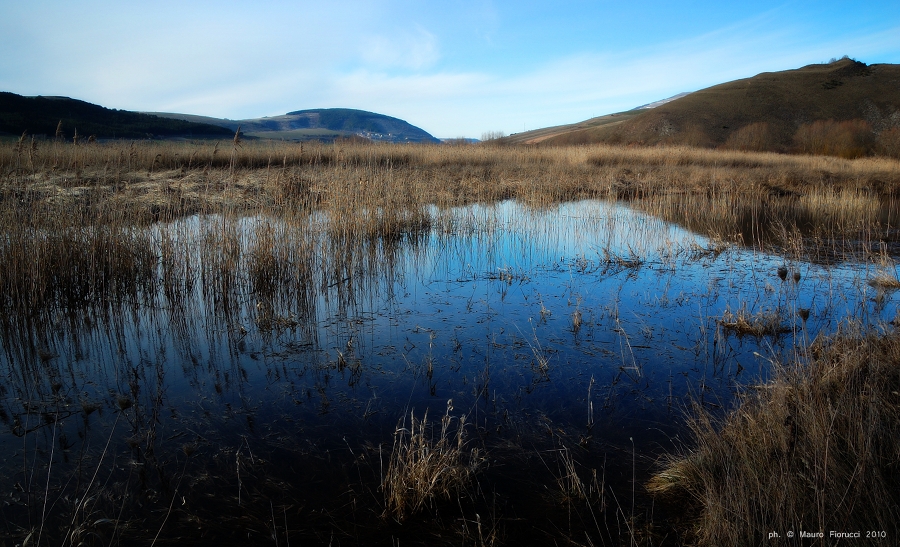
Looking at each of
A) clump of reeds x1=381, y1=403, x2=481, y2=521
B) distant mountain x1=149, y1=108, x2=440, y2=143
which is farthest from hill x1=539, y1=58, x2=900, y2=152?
distant mountain x1=149, y1=108, x2=440, y2=143

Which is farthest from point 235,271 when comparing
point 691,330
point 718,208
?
point 718,208

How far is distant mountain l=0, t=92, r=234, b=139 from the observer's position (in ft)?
106

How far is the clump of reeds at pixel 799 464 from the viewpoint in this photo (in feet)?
5.99

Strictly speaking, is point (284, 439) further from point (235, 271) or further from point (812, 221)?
point (812, 221)

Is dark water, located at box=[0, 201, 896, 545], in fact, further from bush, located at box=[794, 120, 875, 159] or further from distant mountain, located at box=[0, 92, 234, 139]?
distant mountain, located at box=[0, 92, 234, 139]

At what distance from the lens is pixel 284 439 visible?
2939 mm

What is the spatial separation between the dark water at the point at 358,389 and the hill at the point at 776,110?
3660 cm

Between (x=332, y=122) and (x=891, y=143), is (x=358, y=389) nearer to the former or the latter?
(x=891, y=143)

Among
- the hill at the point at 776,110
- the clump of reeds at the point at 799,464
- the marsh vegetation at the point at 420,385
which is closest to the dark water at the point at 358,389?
the marsh vegetation at the point at 420,385

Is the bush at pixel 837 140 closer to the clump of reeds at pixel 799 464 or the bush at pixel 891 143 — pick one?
the bush at pixel 891 143

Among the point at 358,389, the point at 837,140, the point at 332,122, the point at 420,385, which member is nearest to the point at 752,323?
the point at 420,385

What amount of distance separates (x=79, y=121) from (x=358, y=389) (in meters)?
43.5

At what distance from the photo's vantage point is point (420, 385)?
362cm

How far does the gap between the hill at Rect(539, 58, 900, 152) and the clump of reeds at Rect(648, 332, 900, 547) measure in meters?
38.2
